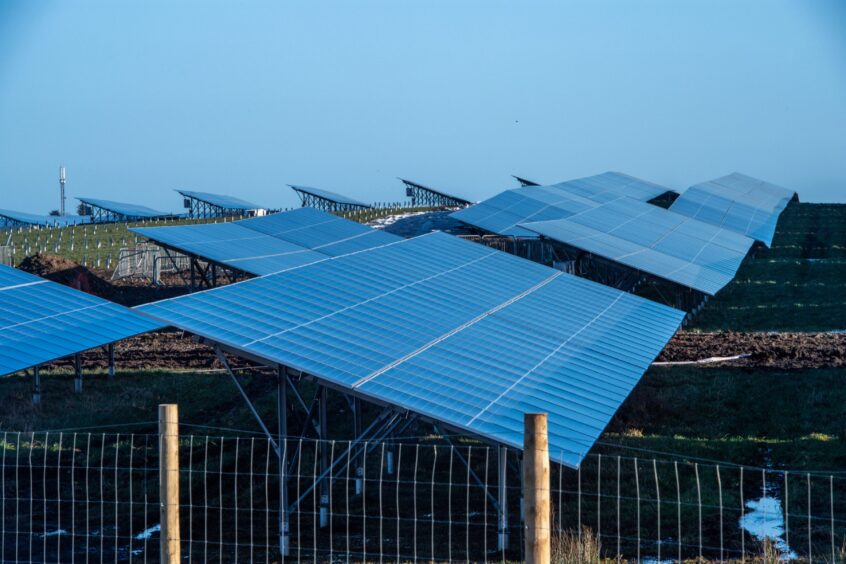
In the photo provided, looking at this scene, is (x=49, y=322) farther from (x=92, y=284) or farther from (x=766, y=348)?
(x=92, y=284)

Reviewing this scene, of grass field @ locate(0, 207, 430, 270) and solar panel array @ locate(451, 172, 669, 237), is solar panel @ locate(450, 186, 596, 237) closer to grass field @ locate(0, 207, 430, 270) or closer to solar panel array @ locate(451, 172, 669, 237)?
solar panel array @ locate(451, 172, 669, 237)

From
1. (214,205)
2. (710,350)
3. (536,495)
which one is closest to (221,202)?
(214,205)

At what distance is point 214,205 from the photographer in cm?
7450

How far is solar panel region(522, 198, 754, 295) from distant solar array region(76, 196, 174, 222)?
132ft

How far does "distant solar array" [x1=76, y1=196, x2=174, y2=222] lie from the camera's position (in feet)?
259

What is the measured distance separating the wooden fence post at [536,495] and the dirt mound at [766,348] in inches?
781

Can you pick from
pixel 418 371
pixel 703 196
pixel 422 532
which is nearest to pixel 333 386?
pixel 418 371

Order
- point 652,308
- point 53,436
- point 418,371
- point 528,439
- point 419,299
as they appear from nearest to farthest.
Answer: point 528,439, point 418,371, point 419,299, point 53,436, point 652,308

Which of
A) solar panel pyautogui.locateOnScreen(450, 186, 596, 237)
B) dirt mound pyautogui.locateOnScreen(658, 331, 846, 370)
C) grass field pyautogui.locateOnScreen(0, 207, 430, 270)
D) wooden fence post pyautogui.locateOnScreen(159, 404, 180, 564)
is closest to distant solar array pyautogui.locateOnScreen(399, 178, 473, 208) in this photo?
grass field pyautogui.locateOnScreen(0, 207, 430, 270)

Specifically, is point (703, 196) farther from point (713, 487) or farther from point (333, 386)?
point (333, 386)

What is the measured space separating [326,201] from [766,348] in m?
54.3

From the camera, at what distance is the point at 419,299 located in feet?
60.8

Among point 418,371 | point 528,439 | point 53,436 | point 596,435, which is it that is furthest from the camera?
point 53,436

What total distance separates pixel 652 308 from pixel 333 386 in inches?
447
